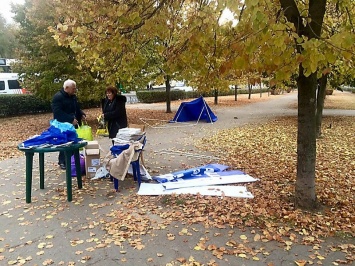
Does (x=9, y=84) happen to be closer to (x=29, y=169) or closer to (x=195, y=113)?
(x=195, y=113)

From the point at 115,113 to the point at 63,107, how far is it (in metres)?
1.04

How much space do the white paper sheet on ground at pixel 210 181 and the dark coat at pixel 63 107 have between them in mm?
2325

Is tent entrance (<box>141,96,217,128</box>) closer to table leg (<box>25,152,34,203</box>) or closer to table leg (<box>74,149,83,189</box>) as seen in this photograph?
table leg (<box>74,149,83,189</box>)

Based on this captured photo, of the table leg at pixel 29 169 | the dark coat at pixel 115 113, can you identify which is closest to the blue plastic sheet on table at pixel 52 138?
the table leg at pixel 29 169

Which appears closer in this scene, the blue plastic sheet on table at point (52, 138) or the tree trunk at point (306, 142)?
the tree trunk at point (306, 142)

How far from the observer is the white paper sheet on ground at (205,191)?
5043 mm

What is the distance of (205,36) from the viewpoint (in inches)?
168

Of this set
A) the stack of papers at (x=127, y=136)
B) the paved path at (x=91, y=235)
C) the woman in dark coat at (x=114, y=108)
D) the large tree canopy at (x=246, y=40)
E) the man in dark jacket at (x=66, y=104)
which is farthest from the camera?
the woman in dark coat at (x=114, y=108)

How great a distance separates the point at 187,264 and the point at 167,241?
0.53 metres

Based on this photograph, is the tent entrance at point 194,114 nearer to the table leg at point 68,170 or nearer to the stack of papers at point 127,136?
the stack of papers at point 127,136

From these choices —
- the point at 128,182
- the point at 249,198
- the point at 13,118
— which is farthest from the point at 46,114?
the point at 249,198

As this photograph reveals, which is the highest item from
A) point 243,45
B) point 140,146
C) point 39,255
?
point 243,45

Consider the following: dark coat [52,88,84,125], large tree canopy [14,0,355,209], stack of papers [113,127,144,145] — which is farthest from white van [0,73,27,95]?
stack of papers [113,127,144,145]

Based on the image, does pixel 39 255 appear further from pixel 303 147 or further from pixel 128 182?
pixel 303 147
